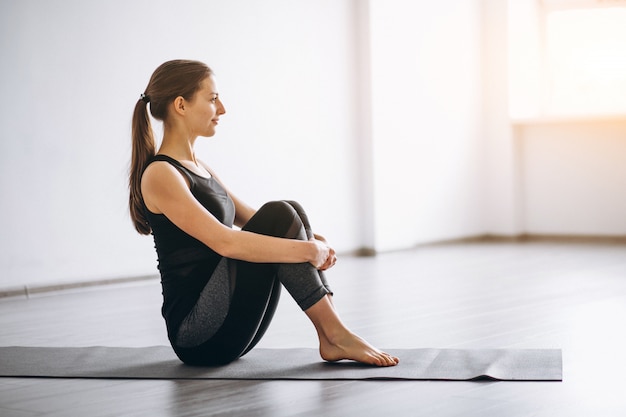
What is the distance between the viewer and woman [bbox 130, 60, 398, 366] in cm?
258

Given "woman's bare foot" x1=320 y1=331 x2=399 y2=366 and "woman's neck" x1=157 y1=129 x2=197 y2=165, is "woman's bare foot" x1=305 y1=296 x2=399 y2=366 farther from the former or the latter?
"woman's neck" x1=157 y1=129 x2=197 y2=165

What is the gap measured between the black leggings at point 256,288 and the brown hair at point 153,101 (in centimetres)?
35

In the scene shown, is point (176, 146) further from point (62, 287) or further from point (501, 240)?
point (501, 240)

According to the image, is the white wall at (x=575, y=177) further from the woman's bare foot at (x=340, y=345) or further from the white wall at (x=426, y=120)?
the woman's bare foot at (x=340, y=345)

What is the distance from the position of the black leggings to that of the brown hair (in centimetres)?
35

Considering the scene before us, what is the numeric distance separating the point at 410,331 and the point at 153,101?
1280 mm

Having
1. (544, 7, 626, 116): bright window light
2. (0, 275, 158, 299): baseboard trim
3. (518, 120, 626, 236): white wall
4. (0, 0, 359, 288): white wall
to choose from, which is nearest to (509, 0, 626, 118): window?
(544, 7, 626, 116): bright window light

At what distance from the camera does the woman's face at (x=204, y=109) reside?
275cm

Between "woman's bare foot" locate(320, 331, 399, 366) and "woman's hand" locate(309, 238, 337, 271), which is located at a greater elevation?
"woman's hand" locate(309, 238, 337, 271)

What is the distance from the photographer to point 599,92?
7398 mm

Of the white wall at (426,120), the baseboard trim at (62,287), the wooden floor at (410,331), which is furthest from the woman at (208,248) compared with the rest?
the white wall at (426,120)

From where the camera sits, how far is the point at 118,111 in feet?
17.2

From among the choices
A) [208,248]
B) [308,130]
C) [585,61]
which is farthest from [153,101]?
[585,61]

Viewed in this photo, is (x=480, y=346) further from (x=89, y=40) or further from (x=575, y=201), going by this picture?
(x=575, y=201)
